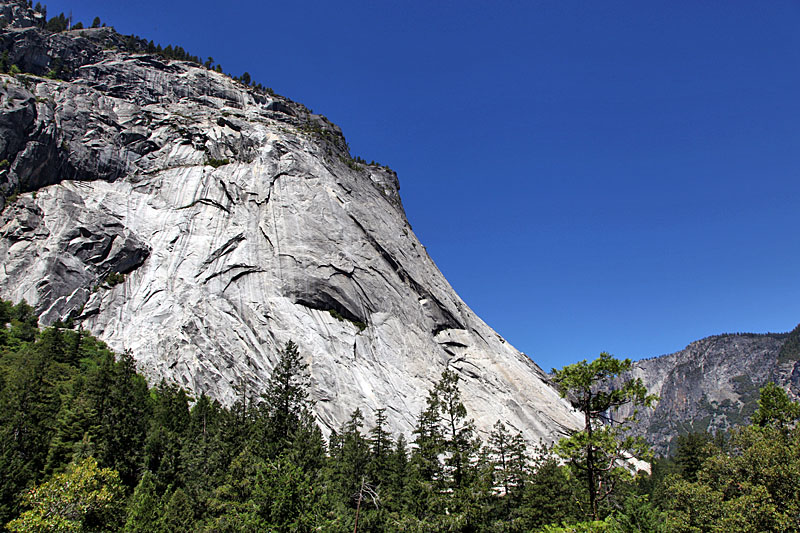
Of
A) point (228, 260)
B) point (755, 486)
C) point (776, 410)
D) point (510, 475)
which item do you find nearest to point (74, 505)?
point (510, 475)

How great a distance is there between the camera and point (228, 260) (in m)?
63.3

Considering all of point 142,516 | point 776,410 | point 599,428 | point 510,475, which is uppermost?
A: point 776,410

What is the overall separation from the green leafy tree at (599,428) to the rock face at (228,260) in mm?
39690

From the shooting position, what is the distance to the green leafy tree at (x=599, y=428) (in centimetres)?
1395

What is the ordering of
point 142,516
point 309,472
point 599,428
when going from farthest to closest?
point 142,516 < point 309,472 < point 599,428

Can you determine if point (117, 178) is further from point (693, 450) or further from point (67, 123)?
point (693, 450)

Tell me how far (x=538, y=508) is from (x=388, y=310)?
125ft

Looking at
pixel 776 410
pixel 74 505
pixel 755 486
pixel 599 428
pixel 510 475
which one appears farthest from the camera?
pixel 510 475

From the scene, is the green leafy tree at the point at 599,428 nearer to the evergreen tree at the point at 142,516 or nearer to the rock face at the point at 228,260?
the evergreen tree at the point at 142,516

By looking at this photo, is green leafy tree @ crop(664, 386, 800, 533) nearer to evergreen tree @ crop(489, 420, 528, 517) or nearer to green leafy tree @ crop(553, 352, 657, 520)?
green leafy tree @ crop(553, 352, 657, 520)

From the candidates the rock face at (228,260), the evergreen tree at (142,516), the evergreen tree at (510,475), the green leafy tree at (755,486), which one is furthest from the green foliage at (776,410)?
the evergreen tree at (142,516)

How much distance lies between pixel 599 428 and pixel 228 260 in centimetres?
5741

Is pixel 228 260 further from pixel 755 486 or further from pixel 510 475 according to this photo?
pixel 755 486

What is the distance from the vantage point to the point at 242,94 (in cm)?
10106
